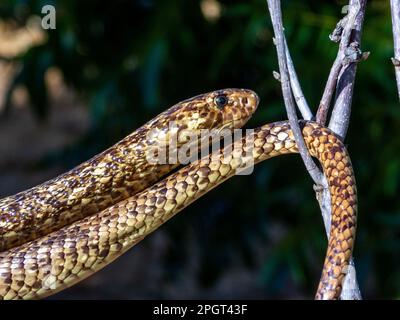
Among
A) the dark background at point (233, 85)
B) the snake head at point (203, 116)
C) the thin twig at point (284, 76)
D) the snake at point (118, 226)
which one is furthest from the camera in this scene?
the dark background at point (233, 85)

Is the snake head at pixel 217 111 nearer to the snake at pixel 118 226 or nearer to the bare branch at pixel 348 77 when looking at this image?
the snake at pixel 118 226

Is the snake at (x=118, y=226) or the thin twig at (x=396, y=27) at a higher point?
the thin twig at (x=396, y=27)

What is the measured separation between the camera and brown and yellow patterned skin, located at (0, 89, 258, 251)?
4145 mm

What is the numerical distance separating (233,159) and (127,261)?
8422 mm

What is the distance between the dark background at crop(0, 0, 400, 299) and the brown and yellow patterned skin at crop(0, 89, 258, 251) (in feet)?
9.51

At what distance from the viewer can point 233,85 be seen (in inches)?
323

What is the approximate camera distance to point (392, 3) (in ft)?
10.5

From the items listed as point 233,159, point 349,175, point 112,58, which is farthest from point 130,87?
point 349,175

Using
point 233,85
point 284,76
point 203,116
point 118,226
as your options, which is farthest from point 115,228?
point 233,85

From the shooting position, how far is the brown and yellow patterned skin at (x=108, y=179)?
4145 millimetres

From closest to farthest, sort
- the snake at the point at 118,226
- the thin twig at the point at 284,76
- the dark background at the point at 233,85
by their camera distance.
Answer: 1. the thin twig at the point at 284,76
2. the snake at the point at 118,226
3. the dark background at the point at 233,85

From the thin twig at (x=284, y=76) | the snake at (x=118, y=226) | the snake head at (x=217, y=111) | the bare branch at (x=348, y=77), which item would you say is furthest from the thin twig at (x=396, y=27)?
the snake head at (x=217, y=111)

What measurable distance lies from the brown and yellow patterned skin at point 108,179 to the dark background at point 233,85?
9.51 ft
